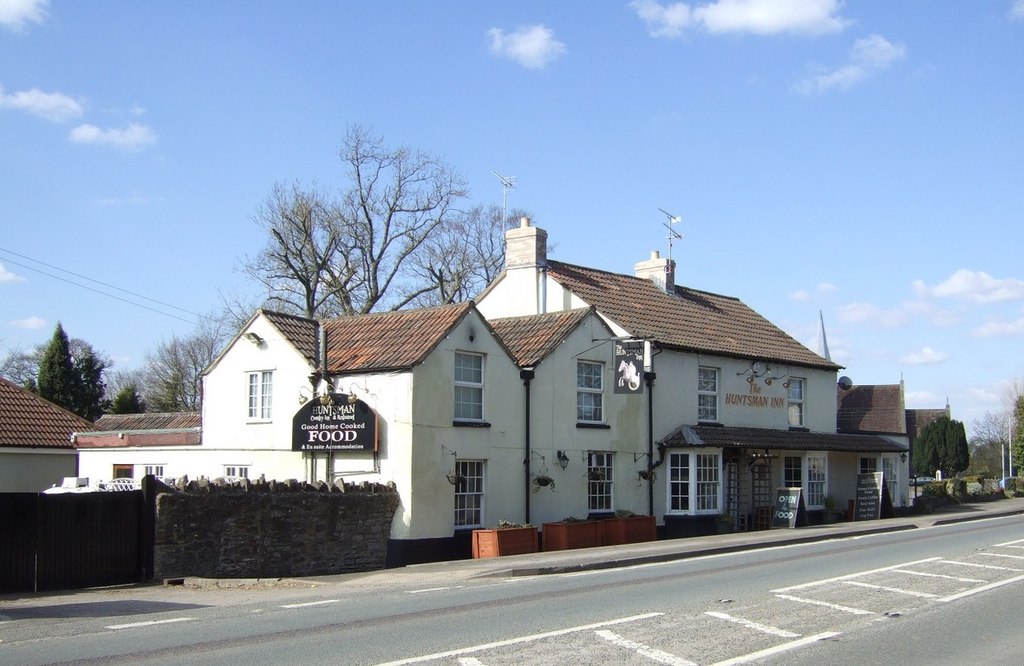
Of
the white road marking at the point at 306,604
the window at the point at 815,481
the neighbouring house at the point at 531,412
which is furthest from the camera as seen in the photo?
the window at the point at 815,481

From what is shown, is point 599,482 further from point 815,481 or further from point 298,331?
point 815,481

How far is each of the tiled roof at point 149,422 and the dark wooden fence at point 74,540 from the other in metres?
14.5

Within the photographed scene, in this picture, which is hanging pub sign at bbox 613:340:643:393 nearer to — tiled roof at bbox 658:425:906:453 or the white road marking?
tiled roof at bbox 658:425:906:453

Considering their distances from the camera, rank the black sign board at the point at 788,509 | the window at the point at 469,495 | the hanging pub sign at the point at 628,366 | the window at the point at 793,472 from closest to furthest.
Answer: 1. the window at the point at 469,495
2. the hanging pub sign at the point at 628,366
3. the black sign board at the point at 788,509
4. the window at the point at 793,472

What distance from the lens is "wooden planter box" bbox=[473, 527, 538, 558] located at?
2289cm

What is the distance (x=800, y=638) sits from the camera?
36.1ft

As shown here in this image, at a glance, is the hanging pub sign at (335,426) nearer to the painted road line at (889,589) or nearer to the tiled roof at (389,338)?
the tiled roof at (389,338)

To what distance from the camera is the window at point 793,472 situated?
3344cm

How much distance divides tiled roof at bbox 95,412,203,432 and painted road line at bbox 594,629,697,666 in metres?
24.3

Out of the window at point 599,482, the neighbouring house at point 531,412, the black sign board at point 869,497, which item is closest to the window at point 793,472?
the neighbouring house at point 531,412

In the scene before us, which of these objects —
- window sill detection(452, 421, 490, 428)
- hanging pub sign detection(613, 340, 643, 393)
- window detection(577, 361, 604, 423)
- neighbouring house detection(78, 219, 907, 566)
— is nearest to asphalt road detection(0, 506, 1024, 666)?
neighbouring house detection(78, 219, 907, 566)

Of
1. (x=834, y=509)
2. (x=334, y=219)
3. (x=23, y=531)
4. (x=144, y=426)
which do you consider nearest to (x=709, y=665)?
(x=23, y=531)

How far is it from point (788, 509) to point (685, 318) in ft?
22.8

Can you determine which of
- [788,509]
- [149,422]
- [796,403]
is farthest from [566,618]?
[149,422]
